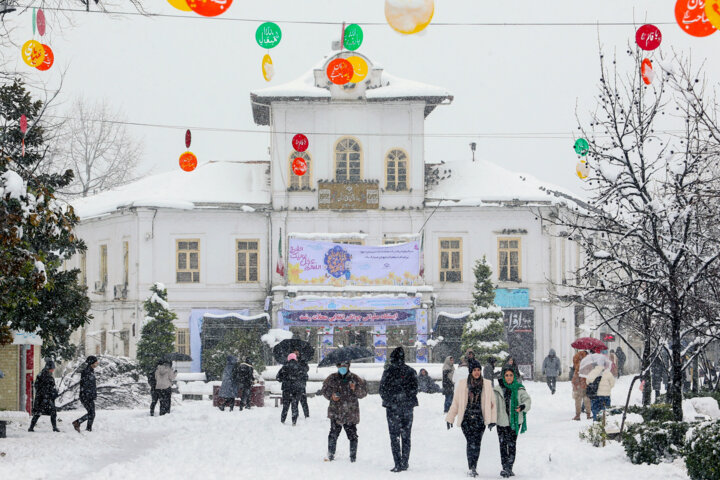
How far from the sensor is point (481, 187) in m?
40.2

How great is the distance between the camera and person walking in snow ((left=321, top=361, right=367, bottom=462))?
1444 centimetres

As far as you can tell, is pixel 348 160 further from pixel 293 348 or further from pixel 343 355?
pixel 343 355

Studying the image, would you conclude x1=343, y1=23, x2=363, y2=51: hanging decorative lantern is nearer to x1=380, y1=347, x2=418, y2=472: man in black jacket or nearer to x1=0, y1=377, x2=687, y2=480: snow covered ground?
x1=380, y1=347, x2=418, y2=472: man in black jacket

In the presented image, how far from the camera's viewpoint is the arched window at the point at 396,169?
39344mm

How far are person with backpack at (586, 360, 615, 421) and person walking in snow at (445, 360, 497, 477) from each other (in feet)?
24.1

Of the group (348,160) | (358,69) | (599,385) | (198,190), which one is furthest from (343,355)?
(198,190)

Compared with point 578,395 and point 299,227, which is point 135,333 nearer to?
point 299,227

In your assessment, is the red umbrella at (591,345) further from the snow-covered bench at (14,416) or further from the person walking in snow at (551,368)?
the snow-covered bench at (14,416)

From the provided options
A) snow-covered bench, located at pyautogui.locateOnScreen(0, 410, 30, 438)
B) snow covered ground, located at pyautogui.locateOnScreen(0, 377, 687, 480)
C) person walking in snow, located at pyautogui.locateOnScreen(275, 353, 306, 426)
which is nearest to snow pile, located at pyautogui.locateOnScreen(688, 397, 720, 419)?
snow covered ground, located at pyautogui.locateOnScreen(0, 377, 687, 480)

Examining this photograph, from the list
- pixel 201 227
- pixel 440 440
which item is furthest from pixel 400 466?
pixel 201 227

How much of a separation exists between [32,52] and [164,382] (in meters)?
9.08

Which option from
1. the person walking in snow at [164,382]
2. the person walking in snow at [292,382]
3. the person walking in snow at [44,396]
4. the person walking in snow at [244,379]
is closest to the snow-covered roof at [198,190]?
the person walking in snow at [244,379]

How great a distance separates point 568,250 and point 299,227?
10475mm

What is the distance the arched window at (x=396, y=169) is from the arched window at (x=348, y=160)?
42.4 inches
